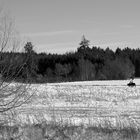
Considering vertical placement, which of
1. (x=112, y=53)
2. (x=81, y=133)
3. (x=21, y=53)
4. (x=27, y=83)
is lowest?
(x=81, y=133)

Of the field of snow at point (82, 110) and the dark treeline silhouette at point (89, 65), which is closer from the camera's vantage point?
the field of snow at point (82, 110)

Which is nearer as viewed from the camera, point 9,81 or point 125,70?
point 9,81

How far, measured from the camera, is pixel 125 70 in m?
90.3

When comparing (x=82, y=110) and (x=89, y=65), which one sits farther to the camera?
(x=89, y=65)

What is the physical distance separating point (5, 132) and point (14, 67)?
2.85 meters

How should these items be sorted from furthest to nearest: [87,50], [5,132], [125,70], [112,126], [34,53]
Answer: [87,50]
[125,70]
[112,126]
[5,132]
[34,53]

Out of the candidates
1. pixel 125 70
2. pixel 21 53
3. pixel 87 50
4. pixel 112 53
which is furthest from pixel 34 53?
pixel 112 53

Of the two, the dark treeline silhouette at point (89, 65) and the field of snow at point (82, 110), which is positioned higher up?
the dark treeline silhouette at point (89, 65)

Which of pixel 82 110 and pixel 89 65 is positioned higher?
pixel 89 65

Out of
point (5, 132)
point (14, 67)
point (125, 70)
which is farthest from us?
point (125, 70)

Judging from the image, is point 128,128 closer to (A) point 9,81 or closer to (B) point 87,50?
(A) point 9,81

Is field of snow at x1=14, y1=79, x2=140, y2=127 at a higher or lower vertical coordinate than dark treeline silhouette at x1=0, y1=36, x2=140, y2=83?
lower

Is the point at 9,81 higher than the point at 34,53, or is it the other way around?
the point at 34,53

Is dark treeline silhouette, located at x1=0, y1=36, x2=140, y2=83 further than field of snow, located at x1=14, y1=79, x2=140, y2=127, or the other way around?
dark treeline silhouette, located at x1=0, y1=36, x2=140, y2=83
